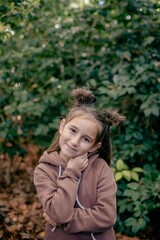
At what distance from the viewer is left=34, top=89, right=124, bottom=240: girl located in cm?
208

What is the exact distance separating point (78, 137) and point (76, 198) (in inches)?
13.3

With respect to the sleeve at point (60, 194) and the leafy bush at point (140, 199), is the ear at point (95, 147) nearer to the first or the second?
the sleeve at point (60, 194)

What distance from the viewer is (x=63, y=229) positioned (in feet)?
7.16

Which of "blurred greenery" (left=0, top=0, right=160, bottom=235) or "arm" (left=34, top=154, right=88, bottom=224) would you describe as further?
"blurred greenery" (left=0, top=0, right=160, bottom=235)

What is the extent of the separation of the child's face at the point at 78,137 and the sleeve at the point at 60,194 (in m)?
0.12

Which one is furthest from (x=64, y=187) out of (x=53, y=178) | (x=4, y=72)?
(x=4, y=72)

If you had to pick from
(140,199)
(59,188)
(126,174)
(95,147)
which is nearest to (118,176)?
(126,174)

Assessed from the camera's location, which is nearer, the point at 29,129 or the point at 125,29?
the point at 125,29

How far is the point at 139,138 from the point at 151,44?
99cm

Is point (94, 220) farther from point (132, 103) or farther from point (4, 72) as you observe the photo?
point (4, 72)

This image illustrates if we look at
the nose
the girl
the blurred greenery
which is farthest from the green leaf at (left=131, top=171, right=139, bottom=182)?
the nose

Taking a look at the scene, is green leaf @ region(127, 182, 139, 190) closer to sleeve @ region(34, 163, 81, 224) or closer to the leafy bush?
the leafy bush

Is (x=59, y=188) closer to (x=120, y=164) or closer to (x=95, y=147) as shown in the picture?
(x=95, y=147)

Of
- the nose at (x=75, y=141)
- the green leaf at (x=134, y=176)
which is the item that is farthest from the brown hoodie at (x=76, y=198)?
the green leaf at (x=134, y=176)
